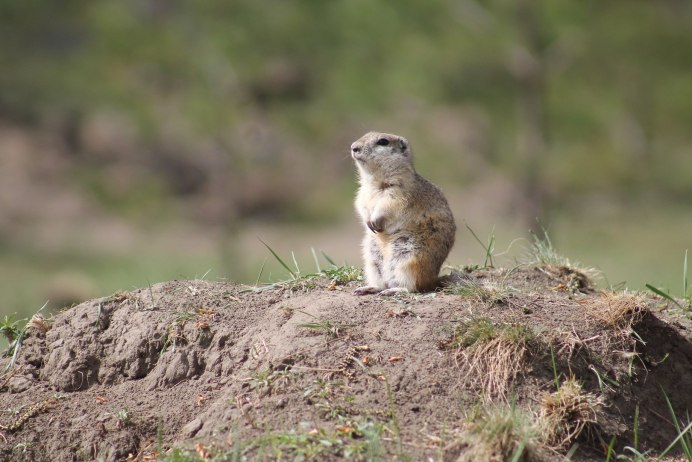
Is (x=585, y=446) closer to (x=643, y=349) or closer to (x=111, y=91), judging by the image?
(x=643, y=349)

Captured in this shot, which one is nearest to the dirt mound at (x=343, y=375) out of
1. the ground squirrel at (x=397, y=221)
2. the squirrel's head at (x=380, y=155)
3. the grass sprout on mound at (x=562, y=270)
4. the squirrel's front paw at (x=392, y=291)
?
the squirrel's front paw at (x=392, y=291)

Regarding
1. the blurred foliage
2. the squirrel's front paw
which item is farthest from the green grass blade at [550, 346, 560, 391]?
the blurred foliage

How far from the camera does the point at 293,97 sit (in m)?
19.8

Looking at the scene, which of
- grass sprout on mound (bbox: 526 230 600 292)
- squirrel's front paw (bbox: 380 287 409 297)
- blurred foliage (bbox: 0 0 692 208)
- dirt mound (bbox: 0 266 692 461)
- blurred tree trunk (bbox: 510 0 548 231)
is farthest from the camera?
blurred tree trunk (bbox: 510 0 548 231)

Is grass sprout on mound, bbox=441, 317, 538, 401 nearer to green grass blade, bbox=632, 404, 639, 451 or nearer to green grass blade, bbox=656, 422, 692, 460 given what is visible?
green grass blade, bbox=632, 404, 639, 451

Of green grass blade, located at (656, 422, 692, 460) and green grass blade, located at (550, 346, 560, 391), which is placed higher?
green grass blade, located at (550, 346, 560, 391)

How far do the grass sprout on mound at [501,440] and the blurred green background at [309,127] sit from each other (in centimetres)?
804

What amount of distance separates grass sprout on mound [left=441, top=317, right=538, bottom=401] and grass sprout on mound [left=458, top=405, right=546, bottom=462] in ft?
1.36

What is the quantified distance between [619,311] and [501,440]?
1.42 meters

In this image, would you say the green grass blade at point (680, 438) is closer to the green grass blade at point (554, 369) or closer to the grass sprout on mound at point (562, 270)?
the green grass blade at point (554, 369)

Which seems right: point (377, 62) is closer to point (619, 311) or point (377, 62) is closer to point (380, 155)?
point (380, 155)

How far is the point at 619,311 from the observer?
532cm

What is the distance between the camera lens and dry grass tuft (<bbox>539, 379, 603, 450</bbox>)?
467 cm

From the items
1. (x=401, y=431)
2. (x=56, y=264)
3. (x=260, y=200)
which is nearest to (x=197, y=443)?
(x=401, y=431)
